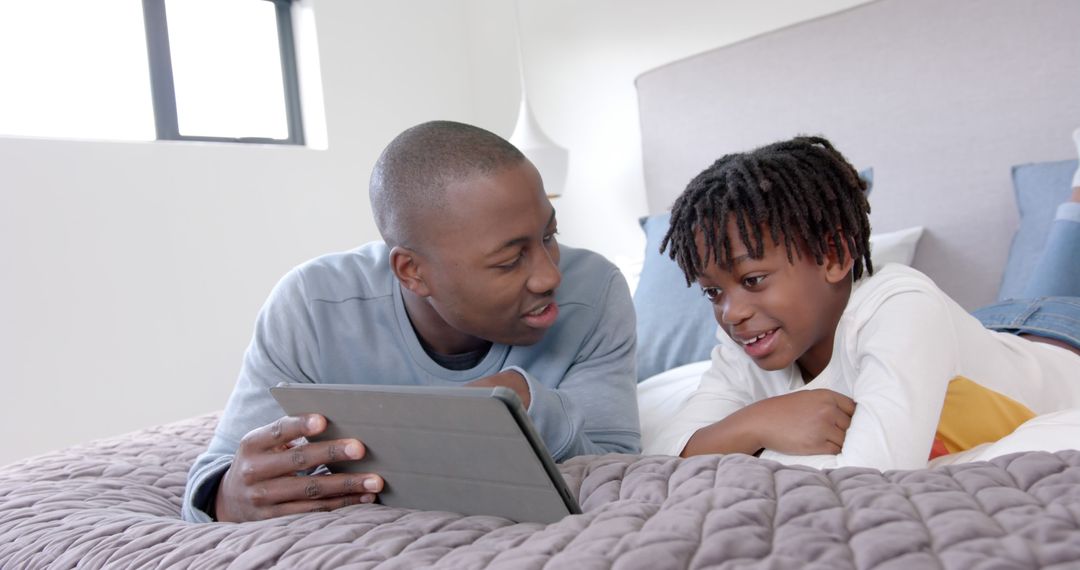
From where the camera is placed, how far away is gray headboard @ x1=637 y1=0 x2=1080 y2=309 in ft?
6.72

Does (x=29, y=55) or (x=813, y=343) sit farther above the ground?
(x=29, y=55)

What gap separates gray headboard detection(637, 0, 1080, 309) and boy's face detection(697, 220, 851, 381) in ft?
3.58

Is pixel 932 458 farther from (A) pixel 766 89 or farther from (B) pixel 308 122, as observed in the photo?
(B) pixel 308 122

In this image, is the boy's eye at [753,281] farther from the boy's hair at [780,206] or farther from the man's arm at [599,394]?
the man's arm at [599,394]

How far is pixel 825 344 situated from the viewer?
131 cm

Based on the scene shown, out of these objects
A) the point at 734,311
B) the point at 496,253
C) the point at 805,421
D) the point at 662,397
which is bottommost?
the point at 662,397

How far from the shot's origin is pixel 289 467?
3.12 ft

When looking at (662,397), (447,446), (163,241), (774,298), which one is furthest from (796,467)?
(163,241)

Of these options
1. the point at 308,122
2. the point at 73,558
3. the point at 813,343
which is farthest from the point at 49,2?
the point at 813,343

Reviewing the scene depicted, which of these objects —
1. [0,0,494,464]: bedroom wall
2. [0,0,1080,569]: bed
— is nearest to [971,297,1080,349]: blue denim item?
[0,0,1080,569]: bed

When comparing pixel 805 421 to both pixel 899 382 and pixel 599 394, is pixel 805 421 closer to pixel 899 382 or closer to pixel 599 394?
pixel 899 382

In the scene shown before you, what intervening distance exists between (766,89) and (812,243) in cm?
143

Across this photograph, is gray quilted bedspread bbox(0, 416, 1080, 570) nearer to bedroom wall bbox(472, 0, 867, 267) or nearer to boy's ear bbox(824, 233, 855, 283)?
boy's ear bbox(824, 233, 855, 283)

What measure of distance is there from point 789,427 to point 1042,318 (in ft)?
2.36
